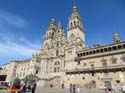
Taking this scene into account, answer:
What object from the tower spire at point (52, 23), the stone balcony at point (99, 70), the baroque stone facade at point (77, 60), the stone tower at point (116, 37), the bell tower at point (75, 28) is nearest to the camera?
the stone balcony at point (99, 70)

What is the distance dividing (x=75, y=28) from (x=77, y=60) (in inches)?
534

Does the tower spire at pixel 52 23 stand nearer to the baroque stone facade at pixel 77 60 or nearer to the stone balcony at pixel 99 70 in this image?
the baroque stone facade at pixel 77 60

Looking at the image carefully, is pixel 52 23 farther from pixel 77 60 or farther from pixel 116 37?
pixel 116 37

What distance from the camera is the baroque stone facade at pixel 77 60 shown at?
107 ft

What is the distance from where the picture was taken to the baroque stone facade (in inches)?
1287

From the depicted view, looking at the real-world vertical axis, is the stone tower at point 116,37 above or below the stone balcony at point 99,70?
above

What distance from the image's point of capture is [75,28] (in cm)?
4884

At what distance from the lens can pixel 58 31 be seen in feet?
200

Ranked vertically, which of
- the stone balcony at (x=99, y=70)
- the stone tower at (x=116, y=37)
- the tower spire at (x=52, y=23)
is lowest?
the stone balcony at (x=99, y=70)

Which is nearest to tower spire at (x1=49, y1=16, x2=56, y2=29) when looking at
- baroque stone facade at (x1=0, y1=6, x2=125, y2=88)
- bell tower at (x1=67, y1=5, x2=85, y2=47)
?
baroque stone facade at (x1=0, y1=6, x2=125, y2=88)

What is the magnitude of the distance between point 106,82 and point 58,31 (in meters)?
35.0

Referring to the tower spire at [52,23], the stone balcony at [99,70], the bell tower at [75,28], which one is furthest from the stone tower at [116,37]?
the tower spire at [52,23]

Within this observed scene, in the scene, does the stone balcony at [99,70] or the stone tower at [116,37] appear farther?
the stone tower at [116,37]

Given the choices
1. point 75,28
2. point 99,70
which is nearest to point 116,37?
point 75,28
